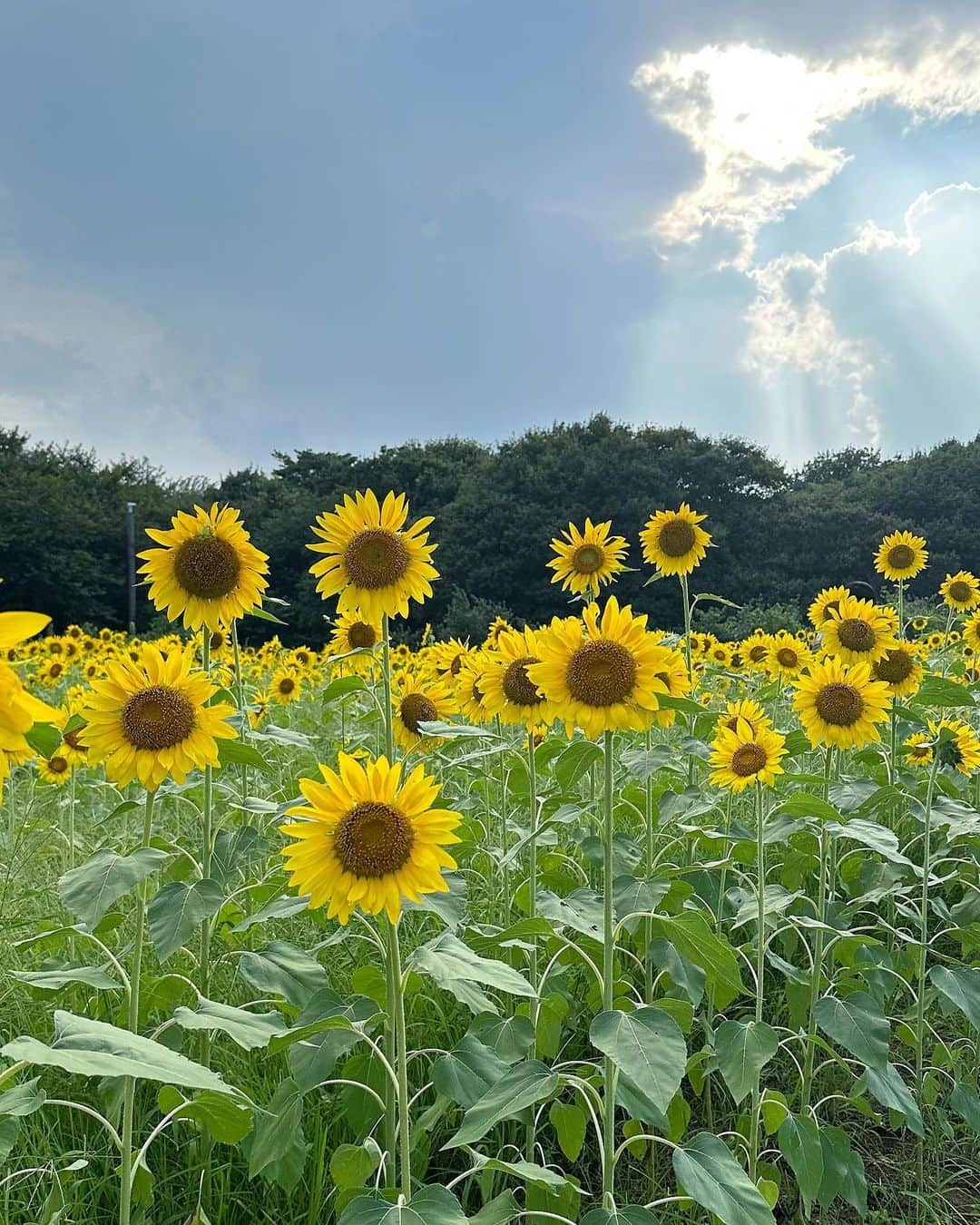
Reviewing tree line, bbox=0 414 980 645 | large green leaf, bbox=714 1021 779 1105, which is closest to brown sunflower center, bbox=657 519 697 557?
large green leaf, bbox=714 1021 779 1105

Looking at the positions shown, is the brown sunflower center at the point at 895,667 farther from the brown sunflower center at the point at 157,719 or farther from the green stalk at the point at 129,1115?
the green stalk at the point at 129,1115

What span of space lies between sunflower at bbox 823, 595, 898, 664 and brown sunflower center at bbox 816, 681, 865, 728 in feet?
1.90

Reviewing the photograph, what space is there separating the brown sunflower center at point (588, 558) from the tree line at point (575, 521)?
21031 millimetres

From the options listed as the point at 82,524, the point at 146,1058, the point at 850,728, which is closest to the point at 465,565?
the point at 82,524

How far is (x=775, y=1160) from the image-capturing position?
2693 millimetres

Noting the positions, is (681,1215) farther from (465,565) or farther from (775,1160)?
(465,565)

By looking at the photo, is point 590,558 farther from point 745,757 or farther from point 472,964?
point 472,964

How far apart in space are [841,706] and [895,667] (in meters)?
0.88

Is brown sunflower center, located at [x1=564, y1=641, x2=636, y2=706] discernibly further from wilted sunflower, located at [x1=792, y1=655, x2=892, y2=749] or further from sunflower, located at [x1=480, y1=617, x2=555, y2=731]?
wilted sunflower, located at [x1=792, y1=655, x2=892, y2=749]

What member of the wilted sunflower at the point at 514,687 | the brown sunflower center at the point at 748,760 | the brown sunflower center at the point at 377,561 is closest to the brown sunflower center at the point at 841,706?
the brown sunflower center at the point at 748,760

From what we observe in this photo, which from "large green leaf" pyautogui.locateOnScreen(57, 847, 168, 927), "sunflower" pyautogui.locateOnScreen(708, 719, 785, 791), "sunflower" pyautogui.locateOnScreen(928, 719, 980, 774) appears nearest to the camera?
"large green leaf" pyautogui.locateOnScreen(57, 847, 168, 927)

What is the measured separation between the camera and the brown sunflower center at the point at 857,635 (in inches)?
141

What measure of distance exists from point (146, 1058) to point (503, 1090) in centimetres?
80

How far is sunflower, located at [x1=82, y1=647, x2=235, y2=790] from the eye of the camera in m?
2.16
